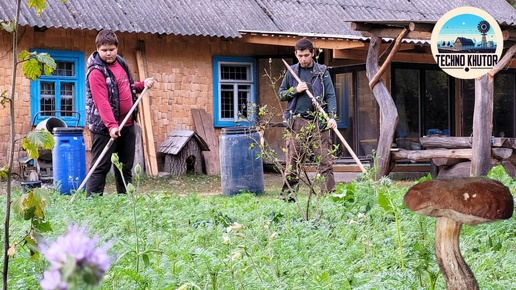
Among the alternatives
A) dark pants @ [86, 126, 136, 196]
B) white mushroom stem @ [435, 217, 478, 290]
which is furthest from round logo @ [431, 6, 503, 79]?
white mushroom stem @ [435, 217, 478, 290]

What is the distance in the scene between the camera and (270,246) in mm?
4457

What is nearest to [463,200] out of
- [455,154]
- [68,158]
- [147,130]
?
[68,158]

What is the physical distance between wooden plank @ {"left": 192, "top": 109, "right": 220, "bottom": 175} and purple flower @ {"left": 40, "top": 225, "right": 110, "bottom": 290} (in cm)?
1553

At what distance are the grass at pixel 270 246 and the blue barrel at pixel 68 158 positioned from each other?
300cm

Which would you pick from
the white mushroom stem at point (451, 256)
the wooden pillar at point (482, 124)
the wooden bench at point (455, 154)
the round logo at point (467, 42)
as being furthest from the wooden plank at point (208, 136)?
the white mushroom stem at point (451, 256)

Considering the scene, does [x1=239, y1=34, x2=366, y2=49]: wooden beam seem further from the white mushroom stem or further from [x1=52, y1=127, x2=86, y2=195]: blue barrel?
the white mushroom stem

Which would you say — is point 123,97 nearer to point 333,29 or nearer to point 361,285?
point 361,285

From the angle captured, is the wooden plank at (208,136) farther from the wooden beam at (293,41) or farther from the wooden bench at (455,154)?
the wooden bench at (455,154)

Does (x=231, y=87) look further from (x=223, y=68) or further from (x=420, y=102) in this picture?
(x=420, y=102)

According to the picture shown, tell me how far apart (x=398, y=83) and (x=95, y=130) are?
1001cm

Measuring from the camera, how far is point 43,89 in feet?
50.4

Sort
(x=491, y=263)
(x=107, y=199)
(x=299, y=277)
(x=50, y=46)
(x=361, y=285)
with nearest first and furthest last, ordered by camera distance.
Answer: (x=361, y=285) < (x=299, y=277) < (x=491, y=263) < (x=107, y=199) < (x=50, y=46)

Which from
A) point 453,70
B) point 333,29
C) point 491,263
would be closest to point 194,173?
point 333,29

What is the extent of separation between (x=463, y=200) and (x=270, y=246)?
1.90 meters
